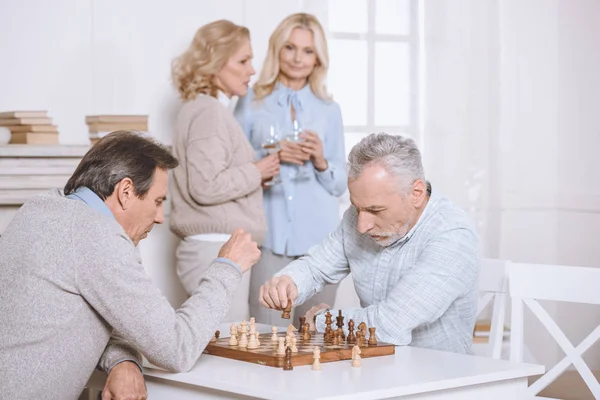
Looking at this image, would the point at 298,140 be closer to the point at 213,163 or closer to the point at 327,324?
the point at 213,163

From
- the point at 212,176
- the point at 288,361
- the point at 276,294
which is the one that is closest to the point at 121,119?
the point at 212,176

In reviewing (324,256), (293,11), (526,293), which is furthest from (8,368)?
(293,11)

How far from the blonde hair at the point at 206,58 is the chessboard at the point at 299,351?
1.64 metres

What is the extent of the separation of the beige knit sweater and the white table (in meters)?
1.50

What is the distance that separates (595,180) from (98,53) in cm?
267

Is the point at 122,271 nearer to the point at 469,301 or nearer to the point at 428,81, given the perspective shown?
the point at 469,301

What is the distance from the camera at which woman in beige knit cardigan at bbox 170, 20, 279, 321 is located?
3.90 metres

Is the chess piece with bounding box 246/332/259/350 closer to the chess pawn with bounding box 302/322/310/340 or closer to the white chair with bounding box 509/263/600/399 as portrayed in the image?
the chess pawn with bounding box 302/322/310/340

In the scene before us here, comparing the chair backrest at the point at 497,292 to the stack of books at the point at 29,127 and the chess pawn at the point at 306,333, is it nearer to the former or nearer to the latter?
the chess pawn at the point at 306,333

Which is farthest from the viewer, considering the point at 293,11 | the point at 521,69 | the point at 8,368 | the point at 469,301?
the point at 521,69

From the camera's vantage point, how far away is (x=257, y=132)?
14.0 ft

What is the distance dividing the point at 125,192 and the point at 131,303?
298 mm

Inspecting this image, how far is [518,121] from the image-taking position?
5.27 m

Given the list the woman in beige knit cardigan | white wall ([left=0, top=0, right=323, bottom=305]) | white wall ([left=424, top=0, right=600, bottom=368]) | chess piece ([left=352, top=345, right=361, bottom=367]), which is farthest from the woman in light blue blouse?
chess piece ([left=352, top=345, right=361, bottom=367])
